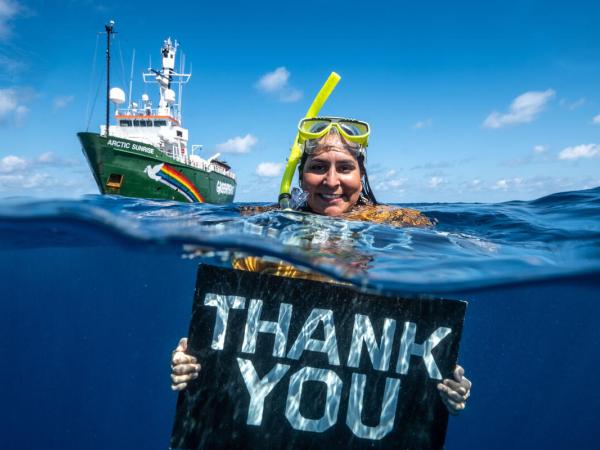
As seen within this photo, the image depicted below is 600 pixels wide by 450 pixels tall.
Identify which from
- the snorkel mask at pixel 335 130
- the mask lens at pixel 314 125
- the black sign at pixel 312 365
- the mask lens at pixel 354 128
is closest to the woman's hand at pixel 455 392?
the black sign at pixel 312 365

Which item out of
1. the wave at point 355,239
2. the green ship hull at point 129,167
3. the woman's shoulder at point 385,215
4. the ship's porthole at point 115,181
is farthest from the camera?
the ship's porthole at point 115,181

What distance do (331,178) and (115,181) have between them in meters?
25.1

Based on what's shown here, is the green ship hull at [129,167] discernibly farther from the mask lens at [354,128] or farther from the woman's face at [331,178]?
the woman's face at [331,178]

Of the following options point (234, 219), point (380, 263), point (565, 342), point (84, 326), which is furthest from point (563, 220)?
point (84, 326)

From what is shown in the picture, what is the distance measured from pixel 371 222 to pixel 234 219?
2.17m

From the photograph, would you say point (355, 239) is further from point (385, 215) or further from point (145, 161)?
point (145, 161)

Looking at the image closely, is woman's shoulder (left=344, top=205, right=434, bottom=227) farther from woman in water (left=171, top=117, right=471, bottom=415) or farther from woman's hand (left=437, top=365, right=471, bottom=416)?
woman's hand (left=437, top=365, right=471, bottom=416)

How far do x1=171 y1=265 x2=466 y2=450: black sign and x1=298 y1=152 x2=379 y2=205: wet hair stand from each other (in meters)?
1.70

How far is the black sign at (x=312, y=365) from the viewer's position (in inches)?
120

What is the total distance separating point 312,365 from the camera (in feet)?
10.5

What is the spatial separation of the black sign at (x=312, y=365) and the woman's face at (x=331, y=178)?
1.21 metres

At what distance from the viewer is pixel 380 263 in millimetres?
4961

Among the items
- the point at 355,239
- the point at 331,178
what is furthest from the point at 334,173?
the point at 355,239

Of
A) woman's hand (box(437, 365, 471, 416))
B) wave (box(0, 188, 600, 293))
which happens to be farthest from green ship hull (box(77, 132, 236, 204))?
woman's hand (box(437, 365, 471, 416))
